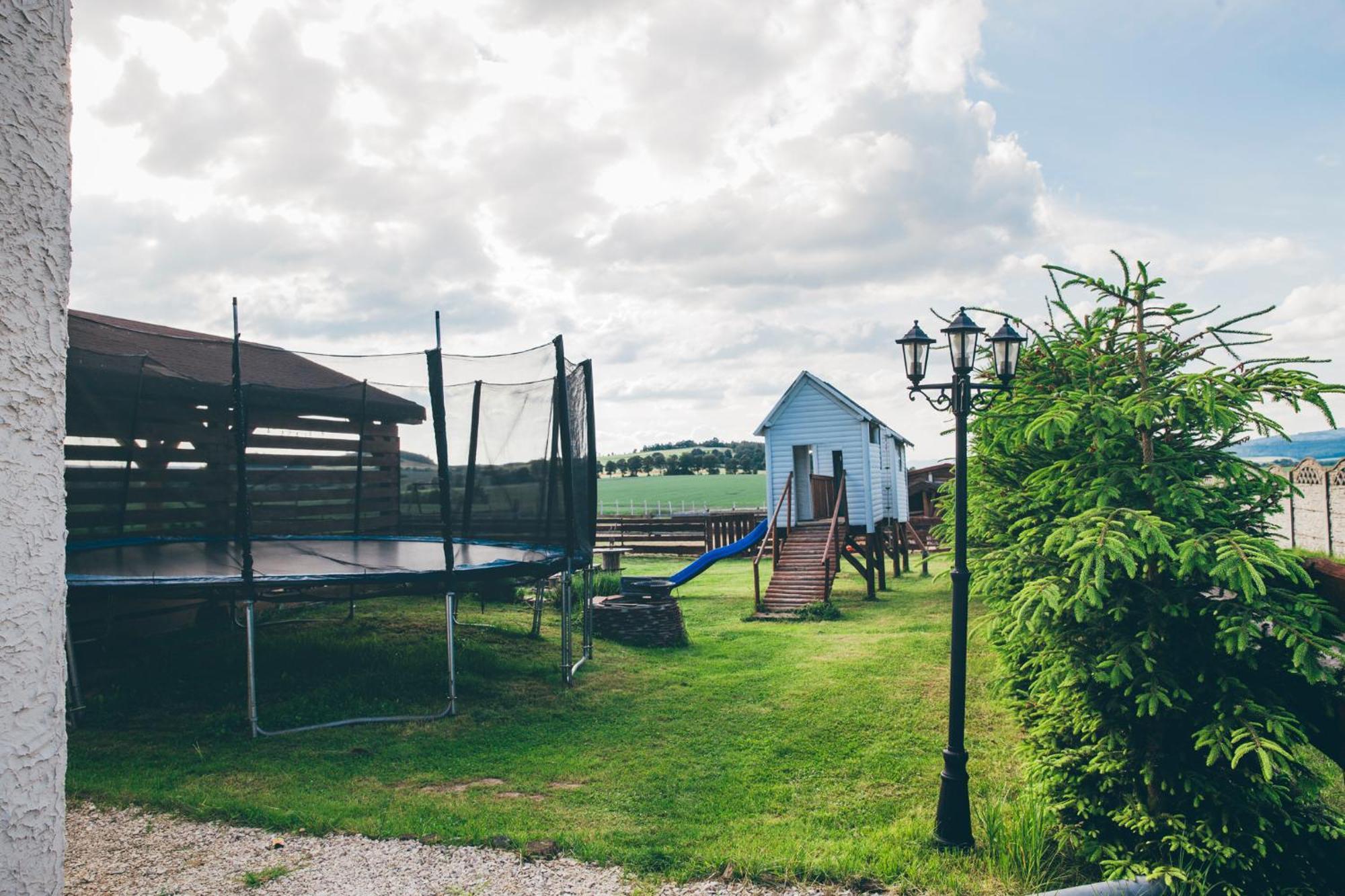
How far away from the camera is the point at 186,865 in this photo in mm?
4254

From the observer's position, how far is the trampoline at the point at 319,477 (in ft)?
24.3

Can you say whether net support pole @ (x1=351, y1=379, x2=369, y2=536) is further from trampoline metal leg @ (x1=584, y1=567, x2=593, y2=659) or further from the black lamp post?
the black lamp post

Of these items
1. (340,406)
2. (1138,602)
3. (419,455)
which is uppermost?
(340,406)

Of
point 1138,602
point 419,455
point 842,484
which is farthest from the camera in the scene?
point 842,484

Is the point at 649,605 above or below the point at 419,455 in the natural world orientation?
below

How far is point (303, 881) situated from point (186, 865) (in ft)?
2.45

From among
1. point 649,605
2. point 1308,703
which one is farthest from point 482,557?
point 1308,703

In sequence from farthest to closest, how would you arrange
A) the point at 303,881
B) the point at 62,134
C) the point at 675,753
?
the point at 675,753 → the point at 303,881 → the point at 62,134

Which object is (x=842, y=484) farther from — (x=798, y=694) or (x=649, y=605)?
(x=798, y=694)

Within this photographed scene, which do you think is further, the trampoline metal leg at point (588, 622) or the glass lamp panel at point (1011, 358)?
the trampoline metal leg at point (588, 622)

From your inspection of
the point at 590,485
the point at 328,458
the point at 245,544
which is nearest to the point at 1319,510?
the point at 590,485

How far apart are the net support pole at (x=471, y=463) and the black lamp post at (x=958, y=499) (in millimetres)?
5307

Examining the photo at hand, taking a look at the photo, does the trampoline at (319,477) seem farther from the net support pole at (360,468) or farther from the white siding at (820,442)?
the white siding at (820,442)

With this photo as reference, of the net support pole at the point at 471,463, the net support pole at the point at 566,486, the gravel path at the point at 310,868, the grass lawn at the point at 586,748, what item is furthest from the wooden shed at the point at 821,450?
the gravel path at the point at 310,868
